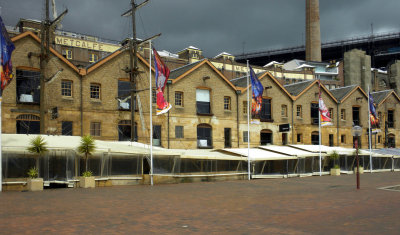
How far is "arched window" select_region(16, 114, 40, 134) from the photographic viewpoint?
31.2 m

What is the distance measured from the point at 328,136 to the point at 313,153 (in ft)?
41.6

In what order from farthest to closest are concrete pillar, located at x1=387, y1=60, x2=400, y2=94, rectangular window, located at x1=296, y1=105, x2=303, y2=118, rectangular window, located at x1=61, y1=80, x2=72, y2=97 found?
concrete pillar, located at x1=387, y1=60, x2=400, y2=94
rectangular window, located at x1=296, y1=105, x2=303, y2=118
rectangular window, located at x1=61, y1=80, x2=72, y2=97

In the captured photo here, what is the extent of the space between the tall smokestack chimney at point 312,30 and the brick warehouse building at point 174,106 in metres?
44.0

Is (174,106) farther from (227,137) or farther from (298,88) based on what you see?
(298,88)

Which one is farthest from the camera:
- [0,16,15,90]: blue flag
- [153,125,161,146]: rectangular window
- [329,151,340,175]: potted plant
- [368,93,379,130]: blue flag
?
[368,93,379,130]: blue flag

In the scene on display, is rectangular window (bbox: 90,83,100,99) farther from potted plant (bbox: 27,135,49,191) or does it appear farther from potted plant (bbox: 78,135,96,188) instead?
potted plant (bbox: 27,135,49,191)

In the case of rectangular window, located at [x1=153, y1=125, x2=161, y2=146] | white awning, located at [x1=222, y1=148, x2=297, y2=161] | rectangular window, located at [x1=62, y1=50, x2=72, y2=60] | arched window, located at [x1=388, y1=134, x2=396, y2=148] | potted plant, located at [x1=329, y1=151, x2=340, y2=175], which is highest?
rectangular window, located at [x1=62, y1=50, x2=72, y2=60]

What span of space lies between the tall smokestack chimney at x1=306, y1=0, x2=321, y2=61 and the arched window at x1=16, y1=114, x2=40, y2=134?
259 ft

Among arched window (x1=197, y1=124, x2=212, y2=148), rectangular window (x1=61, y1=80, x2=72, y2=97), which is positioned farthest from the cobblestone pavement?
arched window (x1=197, y1=124, x2=212, y2=148)

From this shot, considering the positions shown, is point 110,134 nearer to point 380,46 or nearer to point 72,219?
point 72,219

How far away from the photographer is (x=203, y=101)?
4162 cm

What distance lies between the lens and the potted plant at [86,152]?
2547 cm

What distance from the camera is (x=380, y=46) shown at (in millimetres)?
118562

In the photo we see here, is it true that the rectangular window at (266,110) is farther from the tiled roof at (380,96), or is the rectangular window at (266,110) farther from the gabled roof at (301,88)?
the tiled roof at (380,96)
